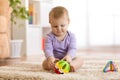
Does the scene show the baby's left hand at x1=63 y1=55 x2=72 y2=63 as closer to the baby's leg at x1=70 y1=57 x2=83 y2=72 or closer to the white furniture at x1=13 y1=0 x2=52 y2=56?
the baby's leg at x1=70 y1=57 x2=83 y2=72

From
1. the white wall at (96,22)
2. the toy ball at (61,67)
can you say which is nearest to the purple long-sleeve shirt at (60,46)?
the toy ball at (61,67)

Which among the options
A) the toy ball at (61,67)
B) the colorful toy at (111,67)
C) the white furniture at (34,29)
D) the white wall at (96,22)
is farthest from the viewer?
the white wall at (96,22)

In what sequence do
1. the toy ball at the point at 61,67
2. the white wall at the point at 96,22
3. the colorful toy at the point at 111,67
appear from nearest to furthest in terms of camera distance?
the toy ball at the point at 61,67 < the colorful toy at the point at 111,67 < the white wall at the point at 96,22

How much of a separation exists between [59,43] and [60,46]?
0.02m

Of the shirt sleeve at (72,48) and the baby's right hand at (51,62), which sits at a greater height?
the shirt sleeve at (72,48)

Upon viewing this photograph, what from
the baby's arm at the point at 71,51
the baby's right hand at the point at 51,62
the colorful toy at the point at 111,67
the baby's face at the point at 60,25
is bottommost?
the colorful toy at the point at 111,67

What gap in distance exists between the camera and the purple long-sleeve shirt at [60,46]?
170 centimetres

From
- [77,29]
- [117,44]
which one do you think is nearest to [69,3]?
[77,29]

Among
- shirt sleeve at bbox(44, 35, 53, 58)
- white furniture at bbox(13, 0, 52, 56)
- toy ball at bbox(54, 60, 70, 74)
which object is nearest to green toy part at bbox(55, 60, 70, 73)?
toy ball at bbox(54, 60, 70, 74)

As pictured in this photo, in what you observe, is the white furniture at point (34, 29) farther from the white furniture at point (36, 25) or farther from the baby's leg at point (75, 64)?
the baby's leg at point (75, 64)

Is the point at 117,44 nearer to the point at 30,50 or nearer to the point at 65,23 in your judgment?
the point at 30,50

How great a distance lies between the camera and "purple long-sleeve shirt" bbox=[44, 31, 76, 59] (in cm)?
170

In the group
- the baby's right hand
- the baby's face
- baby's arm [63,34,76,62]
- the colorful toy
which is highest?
the baby's face

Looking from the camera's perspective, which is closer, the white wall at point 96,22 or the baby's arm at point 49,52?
the baby's arm at point 49,52
